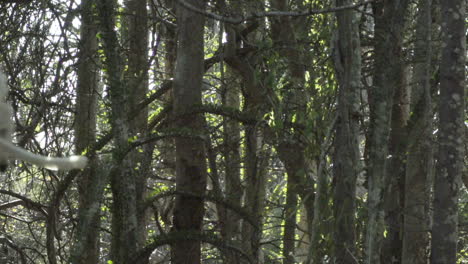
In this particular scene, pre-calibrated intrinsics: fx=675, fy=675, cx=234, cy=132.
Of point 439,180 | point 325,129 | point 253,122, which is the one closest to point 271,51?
point 253,122

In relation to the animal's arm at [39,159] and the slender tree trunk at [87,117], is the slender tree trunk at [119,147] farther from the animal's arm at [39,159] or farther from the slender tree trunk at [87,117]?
the animal's arm at [39,159]

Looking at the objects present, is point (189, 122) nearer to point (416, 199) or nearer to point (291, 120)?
point (291, 120)

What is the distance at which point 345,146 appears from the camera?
12.7 ft

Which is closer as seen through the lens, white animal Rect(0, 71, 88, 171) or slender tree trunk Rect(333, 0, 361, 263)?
white animal Rect(0, 71, 88, 171)

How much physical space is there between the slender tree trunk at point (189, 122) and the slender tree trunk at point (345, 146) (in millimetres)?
1554

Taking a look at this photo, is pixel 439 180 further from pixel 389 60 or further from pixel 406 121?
pixel 406 121

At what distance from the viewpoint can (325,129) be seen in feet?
14.3

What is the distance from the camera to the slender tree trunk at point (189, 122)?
520cm

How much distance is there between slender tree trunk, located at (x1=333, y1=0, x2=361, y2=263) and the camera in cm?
385

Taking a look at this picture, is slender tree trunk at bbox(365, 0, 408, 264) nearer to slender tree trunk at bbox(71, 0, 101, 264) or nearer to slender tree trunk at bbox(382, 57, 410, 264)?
slender tree trunk at bbox(71, 0, 101, 264)

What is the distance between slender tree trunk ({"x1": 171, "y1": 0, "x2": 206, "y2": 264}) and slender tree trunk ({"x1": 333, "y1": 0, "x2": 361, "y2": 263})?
1.55 metres

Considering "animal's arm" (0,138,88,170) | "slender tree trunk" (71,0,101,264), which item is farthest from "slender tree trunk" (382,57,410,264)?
"animal's arm" (0,138,88,170)

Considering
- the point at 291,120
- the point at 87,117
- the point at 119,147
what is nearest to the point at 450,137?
the point at 291,120

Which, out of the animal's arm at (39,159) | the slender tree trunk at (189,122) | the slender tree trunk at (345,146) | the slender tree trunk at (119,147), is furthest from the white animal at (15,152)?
the slender tree trunk at (189,122)
